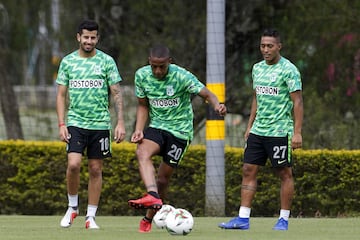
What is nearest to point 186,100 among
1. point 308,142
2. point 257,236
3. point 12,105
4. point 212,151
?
point 257,236

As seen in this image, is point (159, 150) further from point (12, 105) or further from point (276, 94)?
point (12, 105)

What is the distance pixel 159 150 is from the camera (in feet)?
33.9

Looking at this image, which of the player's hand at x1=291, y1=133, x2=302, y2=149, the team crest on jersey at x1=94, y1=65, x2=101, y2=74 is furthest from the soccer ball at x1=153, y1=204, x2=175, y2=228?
the team crest on jersey at x1=94, y1=65, x2=101, y2=74

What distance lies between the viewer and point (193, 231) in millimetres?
10250

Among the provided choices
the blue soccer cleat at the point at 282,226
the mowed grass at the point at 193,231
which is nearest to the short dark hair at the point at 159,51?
the mowed grass at the point at 193,231

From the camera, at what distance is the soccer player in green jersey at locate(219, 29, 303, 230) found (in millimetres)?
10305

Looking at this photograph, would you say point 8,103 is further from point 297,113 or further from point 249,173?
point 297,113

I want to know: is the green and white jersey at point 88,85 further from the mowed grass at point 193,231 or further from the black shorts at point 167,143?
the mowed grass at point 193,231

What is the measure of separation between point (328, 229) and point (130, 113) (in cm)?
681

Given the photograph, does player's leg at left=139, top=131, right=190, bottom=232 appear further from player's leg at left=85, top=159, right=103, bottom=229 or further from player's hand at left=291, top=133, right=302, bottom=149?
player's hand at left=291, top=133, right=302, bottom=149

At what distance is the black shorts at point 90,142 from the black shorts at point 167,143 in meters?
0.44

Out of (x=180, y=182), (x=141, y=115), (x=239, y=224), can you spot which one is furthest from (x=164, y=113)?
(x=180, y=182)

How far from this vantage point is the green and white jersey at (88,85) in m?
10.4

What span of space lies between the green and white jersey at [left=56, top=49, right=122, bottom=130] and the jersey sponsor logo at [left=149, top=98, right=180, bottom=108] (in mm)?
446
